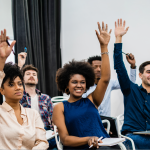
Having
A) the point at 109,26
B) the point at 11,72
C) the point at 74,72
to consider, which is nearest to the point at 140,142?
the point at 74,72

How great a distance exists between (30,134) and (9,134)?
14cm

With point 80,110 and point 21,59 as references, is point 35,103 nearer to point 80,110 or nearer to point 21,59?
point 21,59

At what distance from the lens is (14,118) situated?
1.27 m

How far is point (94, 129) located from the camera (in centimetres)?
140

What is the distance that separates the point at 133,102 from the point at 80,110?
2.43 ft

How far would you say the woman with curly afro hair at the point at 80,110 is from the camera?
1.37 m

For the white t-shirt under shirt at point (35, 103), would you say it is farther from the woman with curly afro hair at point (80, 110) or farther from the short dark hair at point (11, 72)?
the short dark hair at point (11, 72)

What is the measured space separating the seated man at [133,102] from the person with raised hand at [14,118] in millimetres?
922

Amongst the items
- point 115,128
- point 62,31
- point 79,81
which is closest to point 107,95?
point 115,128

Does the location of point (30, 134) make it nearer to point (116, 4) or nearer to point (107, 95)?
point (107, 95)

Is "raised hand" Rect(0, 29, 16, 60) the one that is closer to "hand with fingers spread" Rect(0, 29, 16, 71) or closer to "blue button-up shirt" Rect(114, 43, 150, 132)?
"hand with fingers spread" Rect(0, 29, 16, 71)

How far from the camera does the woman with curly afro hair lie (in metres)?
1.37

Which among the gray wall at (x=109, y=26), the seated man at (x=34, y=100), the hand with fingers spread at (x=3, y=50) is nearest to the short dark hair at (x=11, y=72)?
the hand with fingers spread at (x=3, y=50)

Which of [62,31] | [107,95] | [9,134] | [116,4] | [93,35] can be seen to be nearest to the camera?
[9,134]
